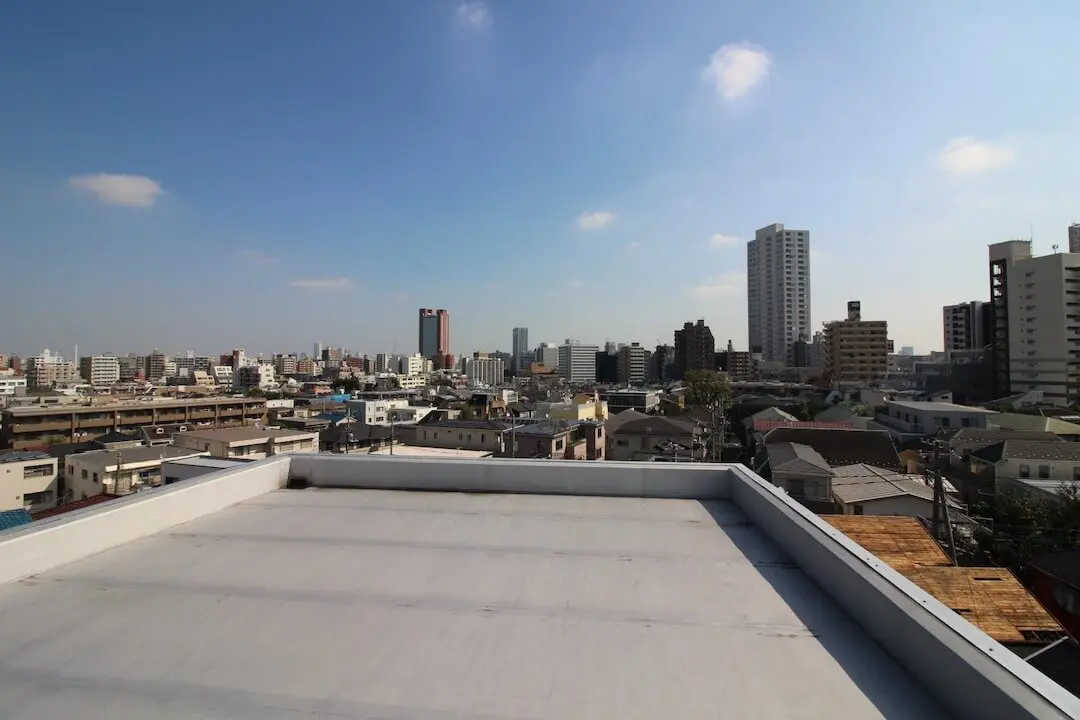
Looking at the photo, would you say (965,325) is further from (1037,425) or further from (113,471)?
(113,471)

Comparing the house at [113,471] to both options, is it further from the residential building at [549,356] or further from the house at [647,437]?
the residential building at [549,356]

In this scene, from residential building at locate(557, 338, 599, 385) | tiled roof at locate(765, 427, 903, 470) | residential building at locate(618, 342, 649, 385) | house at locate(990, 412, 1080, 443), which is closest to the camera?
tiled roof at locate(765, 427, 903, 470)

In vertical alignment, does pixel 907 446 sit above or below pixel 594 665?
below

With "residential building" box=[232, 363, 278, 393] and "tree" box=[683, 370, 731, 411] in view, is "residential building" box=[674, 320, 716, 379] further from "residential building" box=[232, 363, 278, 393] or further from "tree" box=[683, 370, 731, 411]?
"residential building" box=[232, 363, 278, 393]

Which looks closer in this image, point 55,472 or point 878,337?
point 55,472

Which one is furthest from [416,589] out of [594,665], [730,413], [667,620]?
[730,413]

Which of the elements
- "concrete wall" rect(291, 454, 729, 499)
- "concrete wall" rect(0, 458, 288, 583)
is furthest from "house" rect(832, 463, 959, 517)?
"concrete wall" rect(0, 458, 288, 583)

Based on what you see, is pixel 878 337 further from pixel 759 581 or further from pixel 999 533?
pixel 759 581
